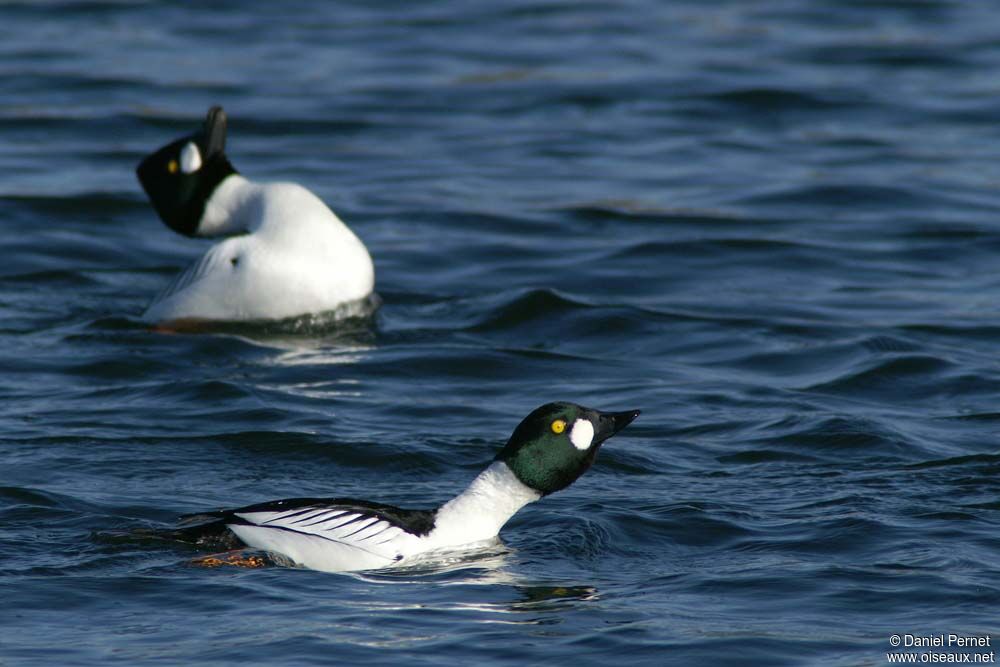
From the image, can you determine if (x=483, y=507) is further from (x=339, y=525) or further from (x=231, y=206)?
(x=231, y=206)

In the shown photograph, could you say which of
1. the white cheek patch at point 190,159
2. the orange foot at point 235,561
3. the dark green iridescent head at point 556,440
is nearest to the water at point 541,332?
the orange foot at point 235,561

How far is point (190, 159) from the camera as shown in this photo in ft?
42.4

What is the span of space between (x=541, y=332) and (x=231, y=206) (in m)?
2.43

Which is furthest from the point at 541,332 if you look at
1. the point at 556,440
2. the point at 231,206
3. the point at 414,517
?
the point at 414,517

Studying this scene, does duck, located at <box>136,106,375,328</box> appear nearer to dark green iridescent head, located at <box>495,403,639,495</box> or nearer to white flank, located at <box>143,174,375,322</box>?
white flank, located at <box>143,174,375,322</box>

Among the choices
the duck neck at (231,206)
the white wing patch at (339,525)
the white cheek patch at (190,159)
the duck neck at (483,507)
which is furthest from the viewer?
the white cheek patch at (190,159)

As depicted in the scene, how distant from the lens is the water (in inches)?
297

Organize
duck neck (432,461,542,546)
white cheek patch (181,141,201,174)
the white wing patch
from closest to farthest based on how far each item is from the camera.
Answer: the white wing patch < duck neck (432,461,542,546) < white cheek patch (181,141,201,174)

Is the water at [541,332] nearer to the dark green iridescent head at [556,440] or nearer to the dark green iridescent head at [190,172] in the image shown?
the dark green iridescent head at [556,440]

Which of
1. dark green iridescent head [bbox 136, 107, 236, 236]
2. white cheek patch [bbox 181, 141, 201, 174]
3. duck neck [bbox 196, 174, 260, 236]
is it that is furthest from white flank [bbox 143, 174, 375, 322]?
white cheek patch [bbox 181, 141, 201, 174]

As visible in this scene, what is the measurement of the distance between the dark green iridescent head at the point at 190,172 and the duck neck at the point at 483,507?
551 cm

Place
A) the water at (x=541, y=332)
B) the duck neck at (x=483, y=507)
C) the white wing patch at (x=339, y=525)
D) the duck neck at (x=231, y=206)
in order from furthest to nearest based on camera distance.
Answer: the duck neck at (x=231, y=206) → the duck neck at (x=483, y=507) → the white wing patch at (x=339, y=525) → the water at (x=541, y=332)

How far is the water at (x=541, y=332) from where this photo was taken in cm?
753

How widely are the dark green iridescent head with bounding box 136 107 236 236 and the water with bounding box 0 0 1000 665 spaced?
917 millimetres
